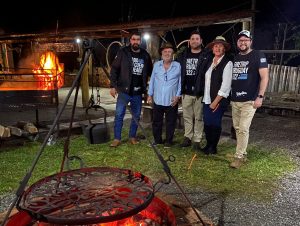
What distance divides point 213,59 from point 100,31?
5.16 m

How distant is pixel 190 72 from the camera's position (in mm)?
6395

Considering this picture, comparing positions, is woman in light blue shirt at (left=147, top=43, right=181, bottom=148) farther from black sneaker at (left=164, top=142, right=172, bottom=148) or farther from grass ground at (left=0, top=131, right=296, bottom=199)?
grass ground at (left=0, top=131, right=296, bottom=199)

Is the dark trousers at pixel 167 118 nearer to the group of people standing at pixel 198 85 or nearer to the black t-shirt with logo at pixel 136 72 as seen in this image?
the group of people standing at pixel 198 85

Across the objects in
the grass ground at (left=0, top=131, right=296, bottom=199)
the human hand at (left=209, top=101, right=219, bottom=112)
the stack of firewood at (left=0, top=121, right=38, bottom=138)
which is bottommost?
the grass ground at (left=0, top=131, right=296, bottom=199)

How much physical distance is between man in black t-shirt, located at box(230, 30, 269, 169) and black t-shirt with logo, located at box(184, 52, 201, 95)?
96cm

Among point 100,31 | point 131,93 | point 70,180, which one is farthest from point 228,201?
point 100,31

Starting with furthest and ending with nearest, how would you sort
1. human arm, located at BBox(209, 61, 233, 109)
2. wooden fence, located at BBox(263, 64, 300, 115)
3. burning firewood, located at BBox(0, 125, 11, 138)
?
wooden fence, located at BBox(263, 64, 300, 115) < burning firewood, located at BBox(0, 125, 11, 138) < human arm, located at BBox(209, 61, 233, 109)

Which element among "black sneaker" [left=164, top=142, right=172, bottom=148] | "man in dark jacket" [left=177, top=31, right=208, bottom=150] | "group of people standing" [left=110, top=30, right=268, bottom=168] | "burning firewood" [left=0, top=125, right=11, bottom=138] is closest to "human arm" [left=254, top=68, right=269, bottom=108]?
"group of people standing" [left=110, top=30, right=268, bottom=168]

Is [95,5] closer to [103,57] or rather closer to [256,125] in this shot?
[103,57]

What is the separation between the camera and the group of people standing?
213 inches

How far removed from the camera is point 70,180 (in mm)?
3260

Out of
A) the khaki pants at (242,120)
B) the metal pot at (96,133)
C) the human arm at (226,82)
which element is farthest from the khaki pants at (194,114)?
the metal pot at (96,133)

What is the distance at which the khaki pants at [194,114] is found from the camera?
21.3 ft

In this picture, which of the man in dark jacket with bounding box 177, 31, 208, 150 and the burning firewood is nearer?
the man in dark jacket with bounding box 177, 31, 208, 150
